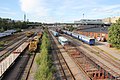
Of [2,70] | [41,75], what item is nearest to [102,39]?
[2,70]

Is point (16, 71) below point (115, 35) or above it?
below

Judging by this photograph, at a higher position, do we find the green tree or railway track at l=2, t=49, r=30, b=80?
the green tree

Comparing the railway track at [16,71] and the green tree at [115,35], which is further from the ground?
the green tree at [115,35]

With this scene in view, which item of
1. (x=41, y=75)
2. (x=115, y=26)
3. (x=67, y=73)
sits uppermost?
(x=115, y=26)

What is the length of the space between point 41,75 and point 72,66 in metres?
12.3

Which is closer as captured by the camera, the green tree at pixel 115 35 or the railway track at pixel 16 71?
the railway track at pixel 16 71

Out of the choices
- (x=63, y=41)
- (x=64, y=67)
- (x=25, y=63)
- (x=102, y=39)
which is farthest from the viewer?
(x=102, y=39)

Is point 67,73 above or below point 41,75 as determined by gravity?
below

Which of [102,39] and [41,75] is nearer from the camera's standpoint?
[41,75]

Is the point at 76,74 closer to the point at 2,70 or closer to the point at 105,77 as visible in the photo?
the point at 105,77

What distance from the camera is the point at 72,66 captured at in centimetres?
2598

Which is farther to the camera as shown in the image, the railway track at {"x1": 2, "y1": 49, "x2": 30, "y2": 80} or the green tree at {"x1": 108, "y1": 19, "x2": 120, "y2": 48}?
the green tree at {"x1": 108, "y1": 19, "x2": 120, "y2": 48}

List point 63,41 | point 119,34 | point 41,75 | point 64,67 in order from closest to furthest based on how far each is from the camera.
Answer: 1. point 41,75
2. point 64,67
3. point 119,34
4. point 63,41

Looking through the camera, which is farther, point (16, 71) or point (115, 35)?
point (115, 35)
